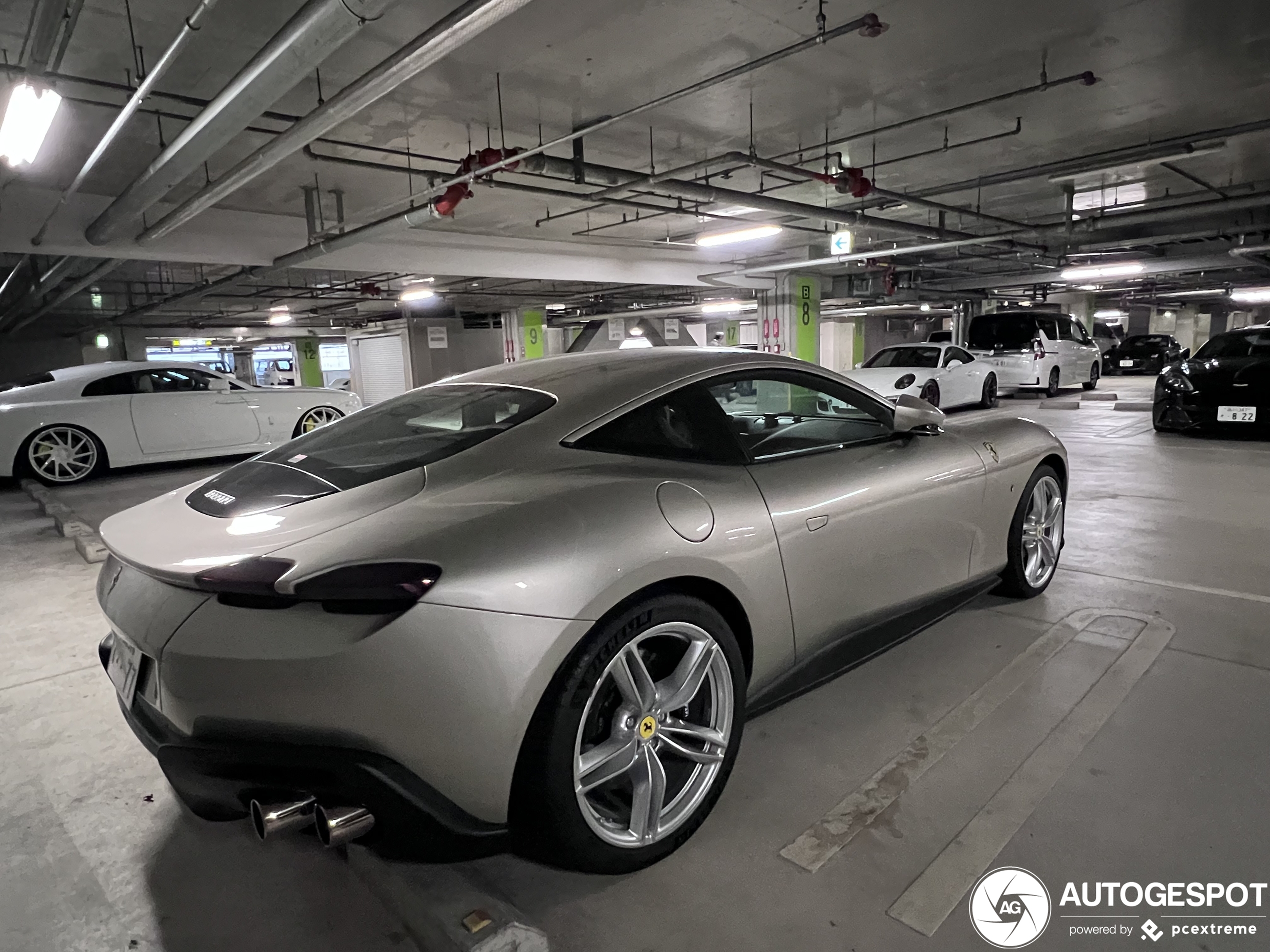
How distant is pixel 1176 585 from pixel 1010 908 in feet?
9.50

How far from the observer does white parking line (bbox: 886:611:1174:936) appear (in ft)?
5.68

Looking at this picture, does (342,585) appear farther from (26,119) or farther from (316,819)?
(26,119)

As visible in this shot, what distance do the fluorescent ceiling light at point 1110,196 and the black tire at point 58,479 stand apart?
13.5 m

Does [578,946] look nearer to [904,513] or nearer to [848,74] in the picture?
[904,513]

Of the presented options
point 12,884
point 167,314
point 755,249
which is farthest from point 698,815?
point 167,314

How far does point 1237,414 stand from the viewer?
28.1 feet

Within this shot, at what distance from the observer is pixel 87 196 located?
30.1ft

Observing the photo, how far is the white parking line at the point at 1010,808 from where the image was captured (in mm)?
1730

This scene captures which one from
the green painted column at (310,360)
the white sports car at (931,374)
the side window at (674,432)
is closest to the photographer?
the side window at (674,432)

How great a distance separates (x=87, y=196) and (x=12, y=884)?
1008 centimetres

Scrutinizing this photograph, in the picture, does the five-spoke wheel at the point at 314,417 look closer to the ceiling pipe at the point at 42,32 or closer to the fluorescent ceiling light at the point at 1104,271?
the ceiling pipe at the point at 42,32

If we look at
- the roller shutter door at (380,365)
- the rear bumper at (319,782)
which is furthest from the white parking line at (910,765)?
the roller shutter door at (380,365)

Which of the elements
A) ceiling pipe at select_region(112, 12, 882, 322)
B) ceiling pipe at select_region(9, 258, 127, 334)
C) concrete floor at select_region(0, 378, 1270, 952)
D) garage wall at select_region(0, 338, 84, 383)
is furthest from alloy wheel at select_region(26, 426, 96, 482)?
garage wall at select_region(0, 338, 84, 383)

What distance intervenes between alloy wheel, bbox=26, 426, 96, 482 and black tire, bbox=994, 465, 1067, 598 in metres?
9.34
